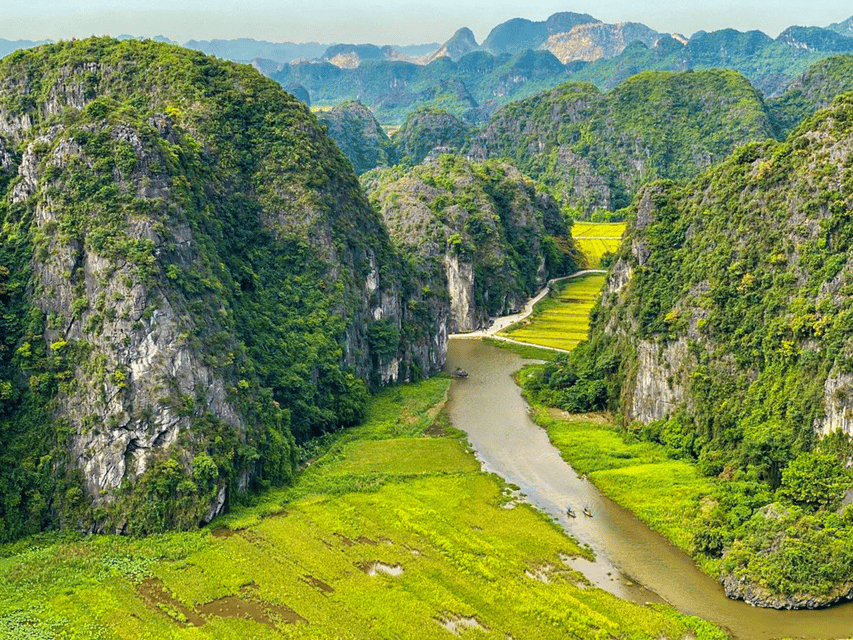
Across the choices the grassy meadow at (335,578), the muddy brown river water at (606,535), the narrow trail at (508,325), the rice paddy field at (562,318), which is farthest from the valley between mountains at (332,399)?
the rice paddy field at (562,318)

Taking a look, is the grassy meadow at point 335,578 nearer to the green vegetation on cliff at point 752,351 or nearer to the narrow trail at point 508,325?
the green vegetation on cliff at point 752,351

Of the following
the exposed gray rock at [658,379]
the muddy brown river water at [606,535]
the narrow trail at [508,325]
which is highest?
the exposed gray rock at [658,379]

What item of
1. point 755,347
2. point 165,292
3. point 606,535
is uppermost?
point 165,292

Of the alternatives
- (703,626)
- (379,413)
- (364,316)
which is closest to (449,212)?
(364,316)

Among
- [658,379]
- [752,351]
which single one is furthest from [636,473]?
[752,351]

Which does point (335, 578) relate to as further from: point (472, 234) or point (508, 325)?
point (472, 234)

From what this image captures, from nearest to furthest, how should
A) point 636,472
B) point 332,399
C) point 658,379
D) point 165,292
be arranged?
point 165,292 < point 636,472 < point 658,379 < point 332,399

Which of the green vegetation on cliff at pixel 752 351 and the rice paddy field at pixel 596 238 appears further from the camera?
the rice paddy field at pixel 596 238

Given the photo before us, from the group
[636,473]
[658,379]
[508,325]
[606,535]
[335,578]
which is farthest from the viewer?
[508,325]
